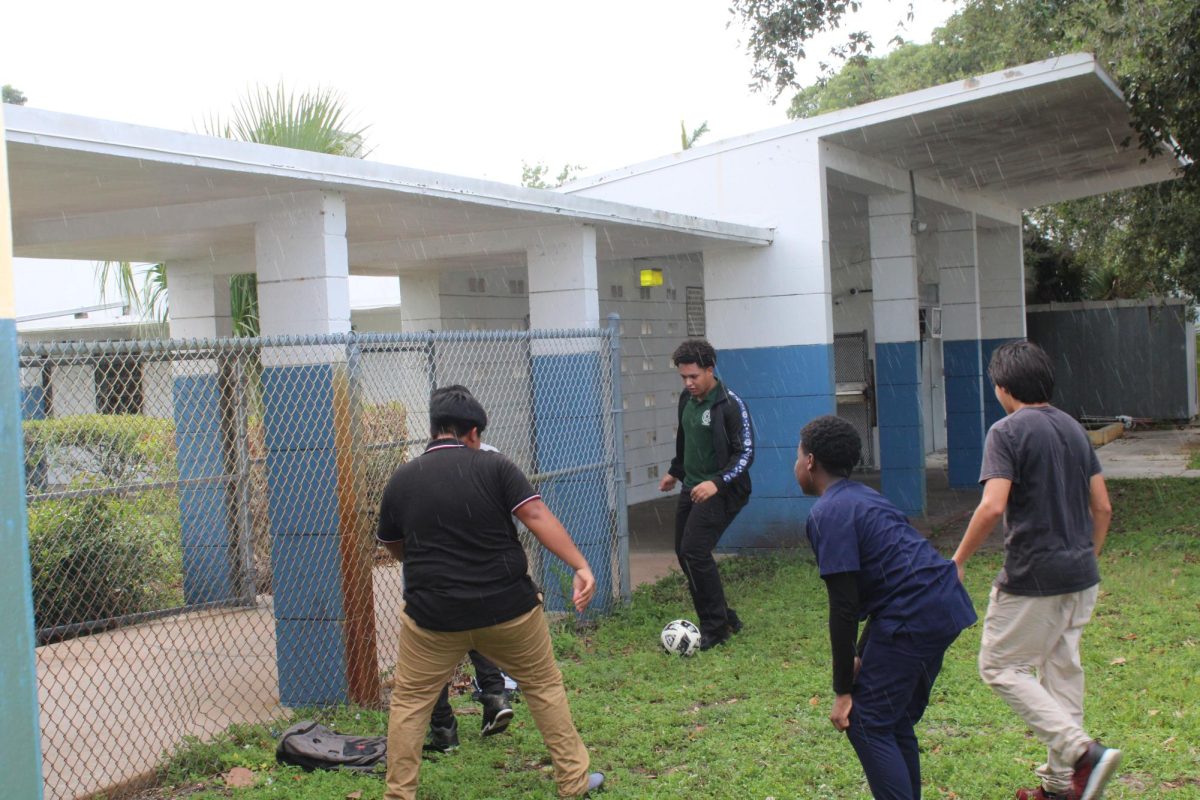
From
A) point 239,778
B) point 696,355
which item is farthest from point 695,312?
point 239,778

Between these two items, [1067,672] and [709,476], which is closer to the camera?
[1067,672]

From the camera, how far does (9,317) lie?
8.61 ft

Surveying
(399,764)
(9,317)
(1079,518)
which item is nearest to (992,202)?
(1079,518)

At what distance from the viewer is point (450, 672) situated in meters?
4.70

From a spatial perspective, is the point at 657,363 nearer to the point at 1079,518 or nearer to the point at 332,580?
the point at 332,580

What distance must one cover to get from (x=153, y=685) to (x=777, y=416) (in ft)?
20.4

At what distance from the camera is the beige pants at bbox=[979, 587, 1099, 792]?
425 cm

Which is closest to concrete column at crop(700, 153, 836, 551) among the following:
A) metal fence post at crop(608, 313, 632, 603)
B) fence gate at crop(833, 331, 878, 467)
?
metal fence post at crop(608, 313, 632, 603)

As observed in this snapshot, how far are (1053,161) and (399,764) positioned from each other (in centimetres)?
1217

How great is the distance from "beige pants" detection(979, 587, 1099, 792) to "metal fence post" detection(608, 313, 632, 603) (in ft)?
12.9

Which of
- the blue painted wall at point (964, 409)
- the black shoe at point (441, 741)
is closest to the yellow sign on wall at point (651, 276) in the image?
the blue painted wall at point (964, 409)

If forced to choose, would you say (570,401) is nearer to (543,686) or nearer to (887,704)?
(543,686)

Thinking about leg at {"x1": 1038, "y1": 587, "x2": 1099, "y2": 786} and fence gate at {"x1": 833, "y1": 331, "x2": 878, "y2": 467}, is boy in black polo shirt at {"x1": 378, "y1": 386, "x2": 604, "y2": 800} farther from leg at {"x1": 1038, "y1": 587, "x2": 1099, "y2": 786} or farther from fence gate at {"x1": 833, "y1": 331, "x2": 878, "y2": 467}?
fence gate at {"x1": 833, "y1": 331, "x2": 878, "y2": 467}

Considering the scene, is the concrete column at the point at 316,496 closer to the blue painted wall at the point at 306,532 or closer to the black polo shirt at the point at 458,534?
the blue painted wall at the point at 306,532
